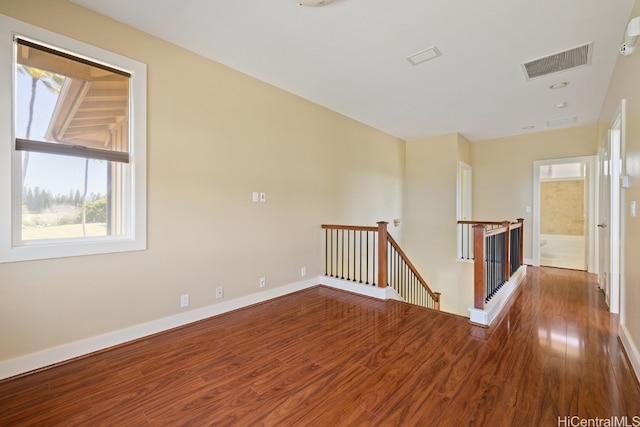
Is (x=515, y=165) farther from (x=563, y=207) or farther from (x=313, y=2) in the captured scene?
(x=313, y=2)

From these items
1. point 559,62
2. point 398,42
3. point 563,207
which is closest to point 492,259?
point 559,62

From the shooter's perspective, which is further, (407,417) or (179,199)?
(179,199)

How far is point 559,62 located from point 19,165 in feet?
16.9

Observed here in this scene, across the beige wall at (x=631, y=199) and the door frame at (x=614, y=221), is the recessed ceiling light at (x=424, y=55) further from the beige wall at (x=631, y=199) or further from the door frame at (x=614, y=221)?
the door frame at (x=614, y=221)

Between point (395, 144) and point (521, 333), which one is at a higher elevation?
point (395, 144)

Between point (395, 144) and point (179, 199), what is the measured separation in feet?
15.8

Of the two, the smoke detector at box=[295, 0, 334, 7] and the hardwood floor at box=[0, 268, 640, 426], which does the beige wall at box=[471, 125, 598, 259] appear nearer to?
the hardwood floor at box=[0, 268, 640, 426]

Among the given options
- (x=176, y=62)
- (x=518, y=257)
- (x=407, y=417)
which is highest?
(x=176, y=62)

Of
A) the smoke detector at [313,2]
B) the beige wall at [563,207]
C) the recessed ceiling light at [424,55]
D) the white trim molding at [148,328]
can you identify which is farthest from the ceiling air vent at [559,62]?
the beige wall at [563,207]

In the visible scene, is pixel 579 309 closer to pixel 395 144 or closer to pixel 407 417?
pixel 407 417

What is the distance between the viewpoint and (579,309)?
3285mm

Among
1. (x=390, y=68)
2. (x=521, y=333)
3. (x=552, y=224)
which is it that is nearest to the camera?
(x=521, y=333)

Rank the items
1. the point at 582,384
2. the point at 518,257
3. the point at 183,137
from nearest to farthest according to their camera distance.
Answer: the point at 582,384 < the point at 183,137 < the point at 518,257

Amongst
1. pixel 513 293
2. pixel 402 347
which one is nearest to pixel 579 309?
pixel 513 293
